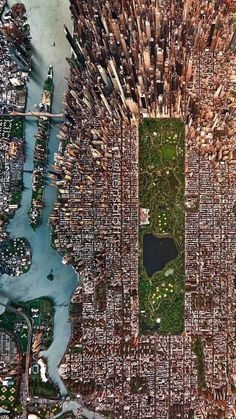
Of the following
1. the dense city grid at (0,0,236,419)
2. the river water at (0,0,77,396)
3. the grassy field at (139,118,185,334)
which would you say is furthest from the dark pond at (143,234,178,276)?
the river water at (0,0,77,396)

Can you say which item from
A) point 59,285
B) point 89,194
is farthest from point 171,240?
point 59,285

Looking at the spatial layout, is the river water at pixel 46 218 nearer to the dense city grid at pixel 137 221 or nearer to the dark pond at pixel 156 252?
the dense city grid at pixel 137 221

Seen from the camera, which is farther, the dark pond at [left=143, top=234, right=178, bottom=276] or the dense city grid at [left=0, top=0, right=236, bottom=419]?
the dark pond at [left=143, top=234, right=178, bottom=276]

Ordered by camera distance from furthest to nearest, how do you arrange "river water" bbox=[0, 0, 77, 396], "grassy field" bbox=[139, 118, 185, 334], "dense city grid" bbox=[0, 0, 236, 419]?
1. "river water" bbox=[0, 0, 77, 396]
2. "grassy field" bbox=[139, 118, 185, 334]
3. "dense city grid" bbox=[0, 0, 236, 419]

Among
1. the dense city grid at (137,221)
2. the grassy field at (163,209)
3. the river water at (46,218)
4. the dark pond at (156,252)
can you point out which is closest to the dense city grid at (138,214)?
the dense city grid at (137,221)

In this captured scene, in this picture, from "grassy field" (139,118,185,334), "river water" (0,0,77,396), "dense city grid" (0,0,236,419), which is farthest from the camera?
"river water" (0,0,77,396)

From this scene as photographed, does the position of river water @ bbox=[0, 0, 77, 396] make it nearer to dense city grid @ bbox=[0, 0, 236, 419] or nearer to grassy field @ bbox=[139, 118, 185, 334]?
dense city grid @ bbox=[0, 0, 236, 419]
